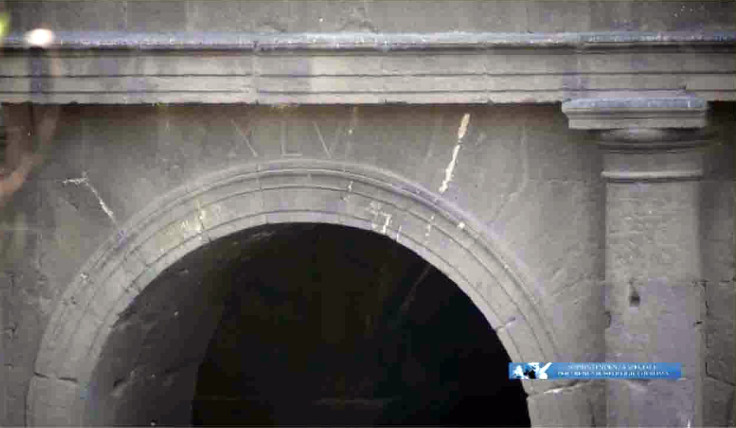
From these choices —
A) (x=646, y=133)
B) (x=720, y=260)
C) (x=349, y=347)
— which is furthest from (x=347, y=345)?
(x=646, y=133)

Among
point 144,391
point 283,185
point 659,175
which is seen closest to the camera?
point 659,175

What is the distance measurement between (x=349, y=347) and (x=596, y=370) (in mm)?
3386

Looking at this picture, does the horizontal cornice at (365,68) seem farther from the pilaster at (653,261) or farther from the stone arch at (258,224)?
the stone arch at (258,224)

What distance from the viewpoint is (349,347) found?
9.41m

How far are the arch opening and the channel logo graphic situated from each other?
234cm

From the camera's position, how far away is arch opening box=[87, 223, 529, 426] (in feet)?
29.9

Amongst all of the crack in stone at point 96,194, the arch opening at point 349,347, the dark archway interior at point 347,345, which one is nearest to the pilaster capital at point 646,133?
the crack in stone at point 96,194

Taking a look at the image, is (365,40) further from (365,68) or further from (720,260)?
(720,260)

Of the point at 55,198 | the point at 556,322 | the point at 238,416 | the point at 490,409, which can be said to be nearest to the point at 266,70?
the point at 55,198

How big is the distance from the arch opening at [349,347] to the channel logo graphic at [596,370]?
Answer: 2342 mm

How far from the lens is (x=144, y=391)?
735 centimetres

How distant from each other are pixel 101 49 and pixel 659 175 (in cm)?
243

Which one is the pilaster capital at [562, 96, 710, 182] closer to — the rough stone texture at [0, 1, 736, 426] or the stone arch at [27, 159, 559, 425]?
the rough stone texture at [0, 1, 736, 426]

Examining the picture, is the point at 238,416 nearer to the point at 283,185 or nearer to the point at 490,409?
the point at 490,409
